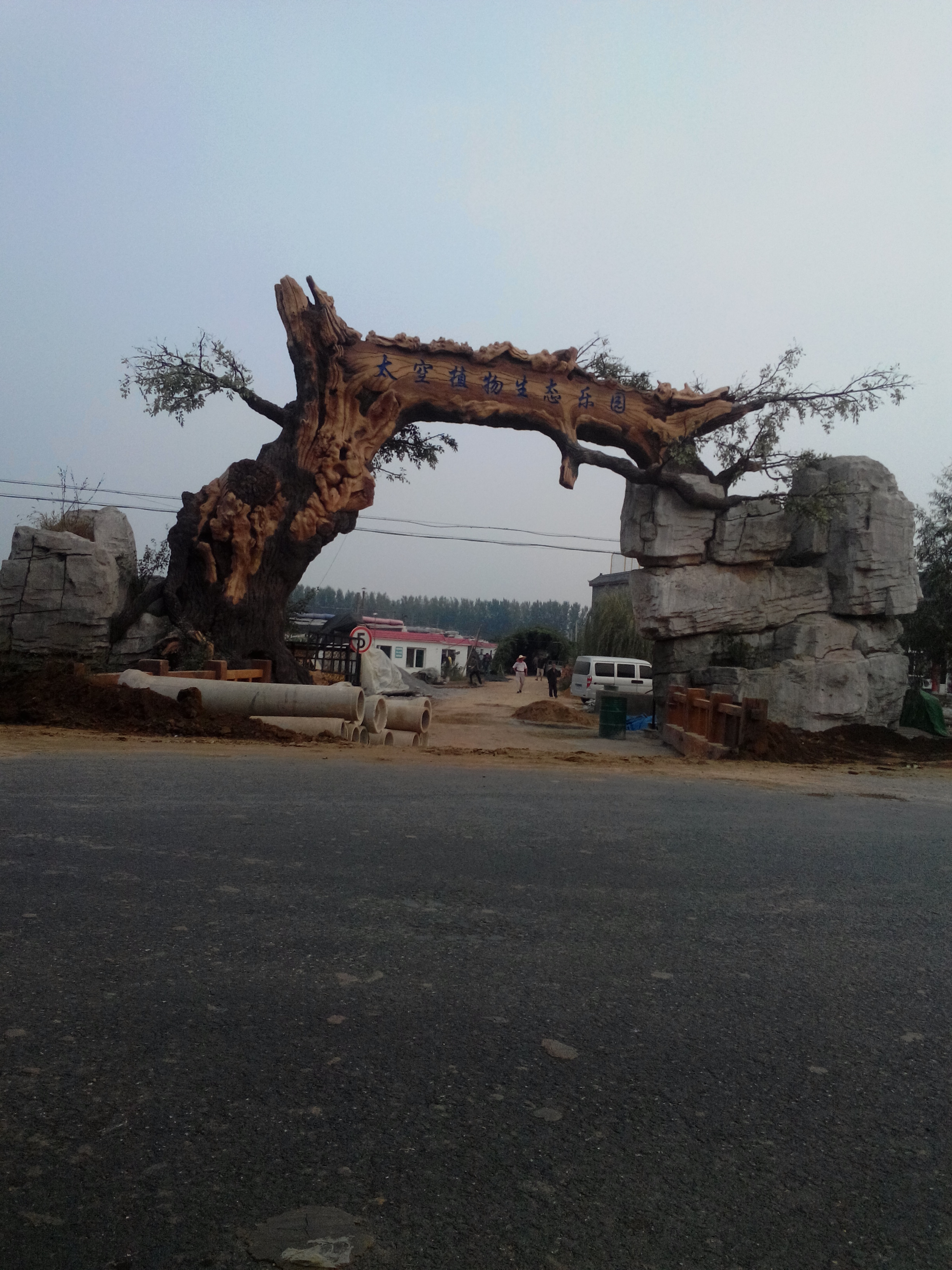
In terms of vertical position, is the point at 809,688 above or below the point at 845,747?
above

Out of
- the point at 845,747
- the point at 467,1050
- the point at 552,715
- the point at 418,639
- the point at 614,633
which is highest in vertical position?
the point at 614,633

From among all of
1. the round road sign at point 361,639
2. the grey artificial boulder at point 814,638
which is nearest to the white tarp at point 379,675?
the round road sign at point 361,639

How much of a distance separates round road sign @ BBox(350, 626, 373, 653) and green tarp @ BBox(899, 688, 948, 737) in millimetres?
10955

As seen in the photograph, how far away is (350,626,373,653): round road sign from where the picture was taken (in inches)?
821

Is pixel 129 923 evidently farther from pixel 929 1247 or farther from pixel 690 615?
pixel 690 615

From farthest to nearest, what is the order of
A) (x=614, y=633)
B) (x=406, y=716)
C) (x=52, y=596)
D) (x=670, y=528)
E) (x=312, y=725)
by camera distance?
(x=614, y=633) < (x=670, y=528) < (x=52, y=596) < (x=406, y=716) < (x=312, y=725)

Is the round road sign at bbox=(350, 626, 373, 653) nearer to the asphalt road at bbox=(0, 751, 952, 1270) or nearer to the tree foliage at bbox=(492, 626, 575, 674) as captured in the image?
the asphalt road at bbox=(0, 751, 952, 1270)

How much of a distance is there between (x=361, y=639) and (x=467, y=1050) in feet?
59.7

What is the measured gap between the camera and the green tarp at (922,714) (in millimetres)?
20281

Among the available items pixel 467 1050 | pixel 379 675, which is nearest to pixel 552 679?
pixel 379 675

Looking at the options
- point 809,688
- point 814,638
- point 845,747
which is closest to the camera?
point 845,747

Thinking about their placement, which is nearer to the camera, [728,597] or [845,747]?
[845,747]

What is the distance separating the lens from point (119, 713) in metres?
12.4

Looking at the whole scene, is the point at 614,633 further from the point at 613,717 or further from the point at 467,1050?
the point at 467,1050
